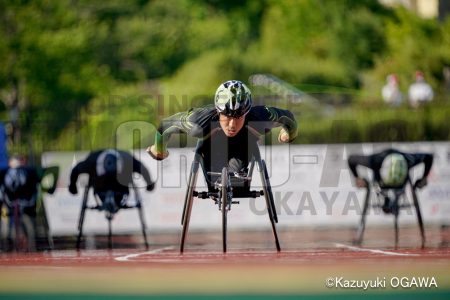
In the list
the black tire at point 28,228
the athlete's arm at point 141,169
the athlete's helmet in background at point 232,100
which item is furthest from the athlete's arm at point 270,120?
the black tire at point 28,228

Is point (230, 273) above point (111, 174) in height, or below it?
below

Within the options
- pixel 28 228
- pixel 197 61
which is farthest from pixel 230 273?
pixel 197 61

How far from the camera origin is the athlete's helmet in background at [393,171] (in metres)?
25.6

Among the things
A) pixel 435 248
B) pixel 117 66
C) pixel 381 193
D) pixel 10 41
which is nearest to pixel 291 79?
pixel 117 66

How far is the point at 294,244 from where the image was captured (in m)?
21.9

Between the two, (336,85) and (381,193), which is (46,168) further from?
(336,85)

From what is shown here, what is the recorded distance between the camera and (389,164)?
2583 centimetres

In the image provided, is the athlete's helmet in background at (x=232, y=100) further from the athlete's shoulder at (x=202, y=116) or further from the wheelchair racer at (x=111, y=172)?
the wheelchair racer at (x=111, y=172)

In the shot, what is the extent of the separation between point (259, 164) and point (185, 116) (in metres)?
1.03

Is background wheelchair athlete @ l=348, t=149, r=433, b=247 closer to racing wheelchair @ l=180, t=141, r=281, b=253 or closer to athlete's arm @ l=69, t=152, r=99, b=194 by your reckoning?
athlete's arm @ l=69, t=152, r=99, b=194

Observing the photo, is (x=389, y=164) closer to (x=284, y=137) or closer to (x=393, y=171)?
(x=393, y=171)

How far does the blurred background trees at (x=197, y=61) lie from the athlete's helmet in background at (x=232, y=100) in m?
13.5

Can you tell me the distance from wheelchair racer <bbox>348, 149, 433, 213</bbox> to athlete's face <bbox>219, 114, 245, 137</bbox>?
1067 centimetres

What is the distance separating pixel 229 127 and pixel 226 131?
0.29ft
